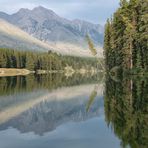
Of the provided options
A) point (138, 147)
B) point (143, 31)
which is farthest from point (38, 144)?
point (143, 31)

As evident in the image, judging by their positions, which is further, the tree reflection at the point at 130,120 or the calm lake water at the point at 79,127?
the calm lake water at the point at 79,127

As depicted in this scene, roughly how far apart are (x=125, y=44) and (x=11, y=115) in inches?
2232

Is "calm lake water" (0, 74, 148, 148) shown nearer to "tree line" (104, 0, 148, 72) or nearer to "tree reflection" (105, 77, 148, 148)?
"tree reflection" (105, 77, 148, 148)

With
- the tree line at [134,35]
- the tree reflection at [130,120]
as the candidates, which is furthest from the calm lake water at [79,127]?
the tree line at [134,35]

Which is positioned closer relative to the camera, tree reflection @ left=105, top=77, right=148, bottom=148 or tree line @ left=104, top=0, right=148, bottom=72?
tree reflection @ left=105, top=77, right=148, bottom=148

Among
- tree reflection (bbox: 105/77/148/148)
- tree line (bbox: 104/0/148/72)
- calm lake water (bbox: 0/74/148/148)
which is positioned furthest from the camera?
tree line (bbox: 104/0/148/72)

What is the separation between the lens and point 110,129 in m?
25.2

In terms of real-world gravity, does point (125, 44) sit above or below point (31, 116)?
above

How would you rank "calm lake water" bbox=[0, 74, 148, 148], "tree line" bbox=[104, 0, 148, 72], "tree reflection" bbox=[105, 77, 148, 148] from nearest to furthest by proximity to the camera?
"tree reflection" bbox=[105, 77, 148, 148] → "calm lake water" bbox=[0, 74, 148, 148] → "tree line" bbox=[104, 0, 148, 72]

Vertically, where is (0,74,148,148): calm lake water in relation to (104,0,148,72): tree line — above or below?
below

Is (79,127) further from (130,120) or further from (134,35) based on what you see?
(134,35)

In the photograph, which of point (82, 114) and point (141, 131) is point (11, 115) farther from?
point (141, 131)

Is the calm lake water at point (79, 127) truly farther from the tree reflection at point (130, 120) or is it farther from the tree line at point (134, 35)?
the tree line at point (134, 35)

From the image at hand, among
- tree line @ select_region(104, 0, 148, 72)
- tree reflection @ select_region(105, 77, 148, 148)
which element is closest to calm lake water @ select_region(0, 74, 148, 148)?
tree reflection @ select_region(105, 77, 148, 148)
